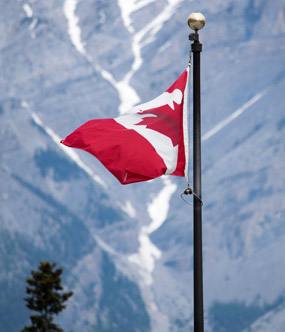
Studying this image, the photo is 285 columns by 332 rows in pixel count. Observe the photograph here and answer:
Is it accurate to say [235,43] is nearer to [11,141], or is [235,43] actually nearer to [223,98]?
[223,98]

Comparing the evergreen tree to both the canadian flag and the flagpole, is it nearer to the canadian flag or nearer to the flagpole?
the canadian flag

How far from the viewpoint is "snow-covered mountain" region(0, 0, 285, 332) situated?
4483 inches

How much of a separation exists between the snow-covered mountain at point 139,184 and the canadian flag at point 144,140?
100534 millimetres

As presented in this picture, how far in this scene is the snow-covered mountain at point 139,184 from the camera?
11388cm

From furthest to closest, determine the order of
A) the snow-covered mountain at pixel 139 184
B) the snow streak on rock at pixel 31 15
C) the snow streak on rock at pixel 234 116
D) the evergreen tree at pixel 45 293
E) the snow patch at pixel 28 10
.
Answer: the snow patch at pixel 28 10 → the snow streak on rock at pixel 31 15 → the snow streak on rock at pixel 234 116 → the snow-covered mountain at pixel 139 184 → the evergreen tree at pixel 45 293

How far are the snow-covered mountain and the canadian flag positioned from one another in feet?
330

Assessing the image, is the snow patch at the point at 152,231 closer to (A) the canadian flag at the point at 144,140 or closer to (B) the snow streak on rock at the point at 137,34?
(B) the snow streak on rock at the point at 137,34

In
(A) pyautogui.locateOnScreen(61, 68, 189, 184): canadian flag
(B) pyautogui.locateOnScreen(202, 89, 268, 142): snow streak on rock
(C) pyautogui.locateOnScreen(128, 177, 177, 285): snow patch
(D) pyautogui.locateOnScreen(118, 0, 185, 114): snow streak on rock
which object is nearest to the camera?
(A) pyautogui.locateOnScreen(61, 68, 189, 184): canadian flag

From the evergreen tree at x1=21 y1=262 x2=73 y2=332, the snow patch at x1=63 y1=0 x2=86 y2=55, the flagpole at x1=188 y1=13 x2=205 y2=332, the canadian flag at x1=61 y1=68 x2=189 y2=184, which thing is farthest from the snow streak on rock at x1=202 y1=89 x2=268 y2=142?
the flagpole at x1=188 y1=13 x2=205 y2=332

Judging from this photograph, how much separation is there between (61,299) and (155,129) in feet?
133

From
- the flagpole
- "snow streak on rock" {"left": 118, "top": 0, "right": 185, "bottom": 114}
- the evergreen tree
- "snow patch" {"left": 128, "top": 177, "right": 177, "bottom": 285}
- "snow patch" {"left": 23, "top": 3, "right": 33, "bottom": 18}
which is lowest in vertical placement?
the flagpole

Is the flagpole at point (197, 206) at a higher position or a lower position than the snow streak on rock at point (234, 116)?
lower

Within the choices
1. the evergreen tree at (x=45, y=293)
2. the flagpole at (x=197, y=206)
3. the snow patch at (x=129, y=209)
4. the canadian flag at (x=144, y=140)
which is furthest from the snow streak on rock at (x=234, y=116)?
the flagpole at (x=197, y=206)

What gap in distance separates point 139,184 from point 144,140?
110 meters
